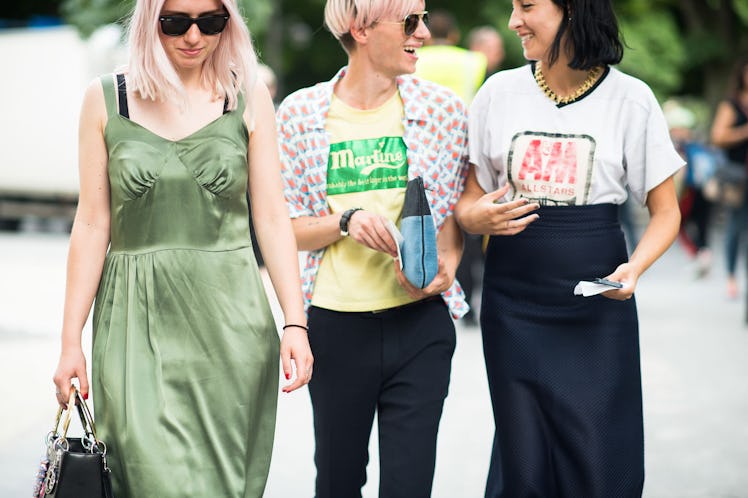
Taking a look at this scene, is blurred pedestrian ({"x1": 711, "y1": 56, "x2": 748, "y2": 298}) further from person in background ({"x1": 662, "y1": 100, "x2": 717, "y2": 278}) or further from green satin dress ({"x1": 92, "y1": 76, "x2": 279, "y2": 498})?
green satin dress ({"x1": 92, "y1": 76, "x2": 279, "y2": 498})

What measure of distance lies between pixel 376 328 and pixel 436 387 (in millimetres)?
268

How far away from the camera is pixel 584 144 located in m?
3.73

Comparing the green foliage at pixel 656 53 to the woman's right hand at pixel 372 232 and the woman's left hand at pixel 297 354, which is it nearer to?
the woman's right hand at pixel 372 232

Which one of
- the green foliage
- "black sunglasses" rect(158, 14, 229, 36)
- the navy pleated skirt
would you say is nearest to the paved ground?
the navy pleated skirt

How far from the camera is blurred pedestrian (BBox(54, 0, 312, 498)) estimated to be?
324 cm

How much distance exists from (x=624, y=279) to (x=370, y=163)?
0.85m

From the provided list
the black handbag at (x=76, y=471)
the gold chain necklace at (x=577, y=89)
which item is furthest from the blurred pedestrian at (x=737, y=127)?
the black handbag at (x=76, y=471)

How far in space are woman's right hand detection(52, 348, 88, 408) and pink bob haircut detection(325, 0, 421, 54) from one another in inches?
52.7

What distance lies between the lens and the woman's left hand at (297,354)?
3.42 meters

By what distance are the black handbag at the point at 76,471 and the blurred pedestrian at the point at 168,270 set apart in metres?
0.10

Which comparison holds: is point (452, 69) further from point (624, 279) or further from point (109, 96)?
point (109, 96)

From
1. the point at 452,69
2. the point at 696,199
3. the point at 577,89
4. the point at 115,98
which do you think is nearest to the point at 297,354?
the point at 115,98

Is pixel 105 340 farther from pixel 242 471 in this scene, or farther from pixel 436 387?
pixel 436 387

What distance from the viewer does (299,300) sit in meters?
3.46
